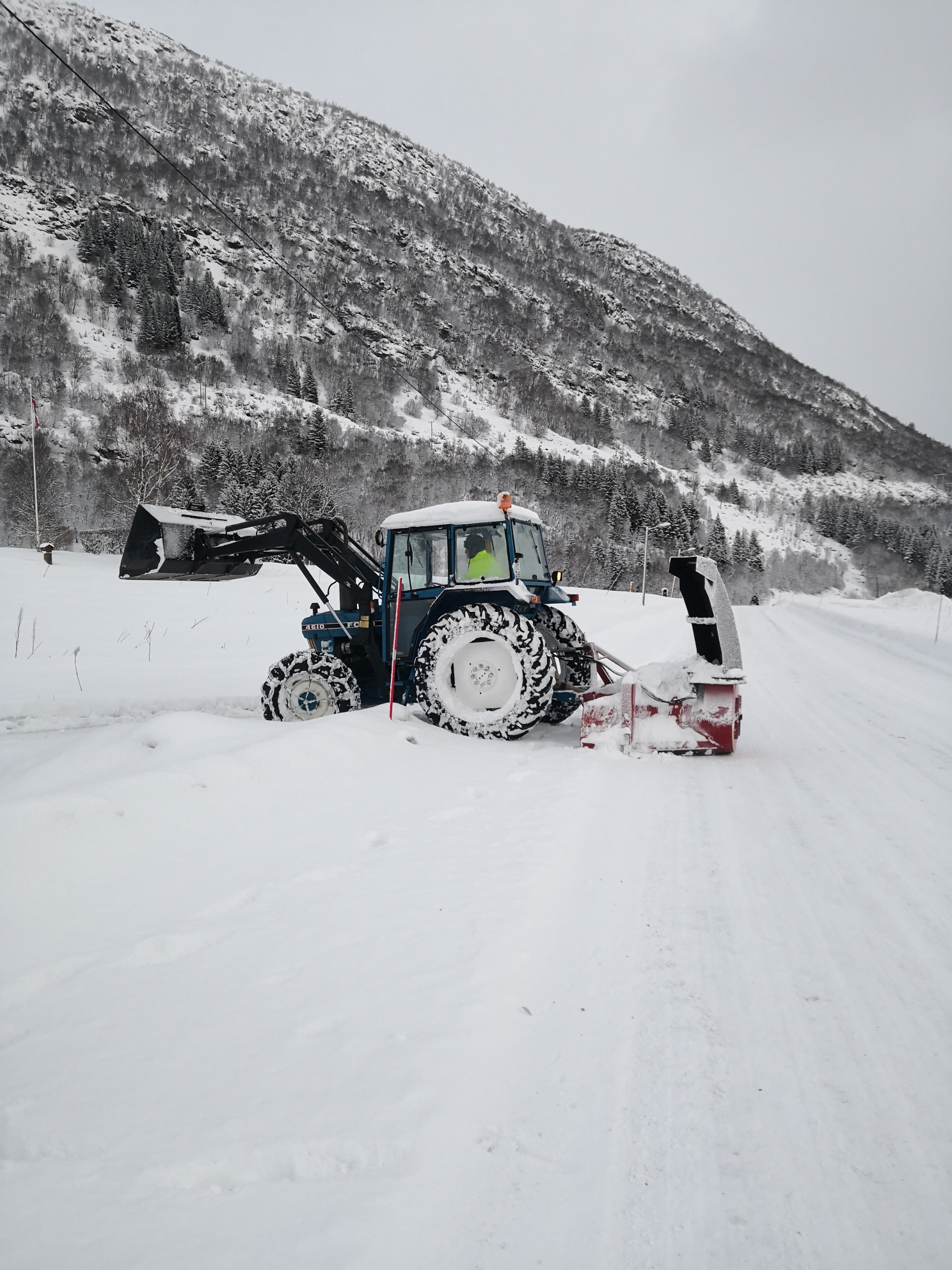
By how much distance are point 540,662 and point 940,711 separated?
17.2 feet

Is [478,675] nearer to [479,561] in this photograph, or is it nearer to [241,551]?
[479,561]

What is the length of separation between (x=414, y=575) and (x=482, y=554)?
2.38ft

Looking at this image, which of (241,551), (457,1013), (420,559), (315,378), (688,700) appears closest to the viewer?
(457,1013)

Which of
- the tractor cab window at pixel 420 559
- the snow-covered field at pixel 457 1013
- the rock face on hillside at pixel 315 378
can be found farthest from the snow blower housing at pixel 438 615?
the rock face on hillside at pixel 315 378

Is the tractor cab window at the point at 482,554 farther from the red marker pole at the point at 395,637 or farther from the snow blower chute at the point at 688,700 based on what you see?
the snow blower chute at the point at 688,700

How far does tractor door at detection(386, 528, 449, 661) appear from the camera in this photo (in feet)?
20.3

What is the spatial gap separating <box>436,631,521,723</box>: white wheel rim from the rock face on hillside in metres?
24.1

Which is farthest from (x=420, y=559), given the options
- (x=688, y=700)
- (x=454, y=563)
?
(x=688, y=700)

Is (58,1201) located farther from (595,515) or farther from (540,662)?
(595,515)

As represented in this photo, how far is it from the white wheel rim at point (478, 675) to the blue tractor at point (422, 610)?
1cm

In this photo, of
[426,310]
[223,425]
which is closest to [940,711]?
[223,425]

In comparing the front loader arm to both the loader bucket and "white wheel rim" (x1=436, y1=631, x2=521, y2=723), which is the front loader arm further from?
"white wheel rim" (x1=436, y1=631, x2=521, y2=723)

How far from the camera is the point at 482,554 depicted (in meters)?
6.06

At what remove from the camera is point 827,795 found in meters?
4.33
